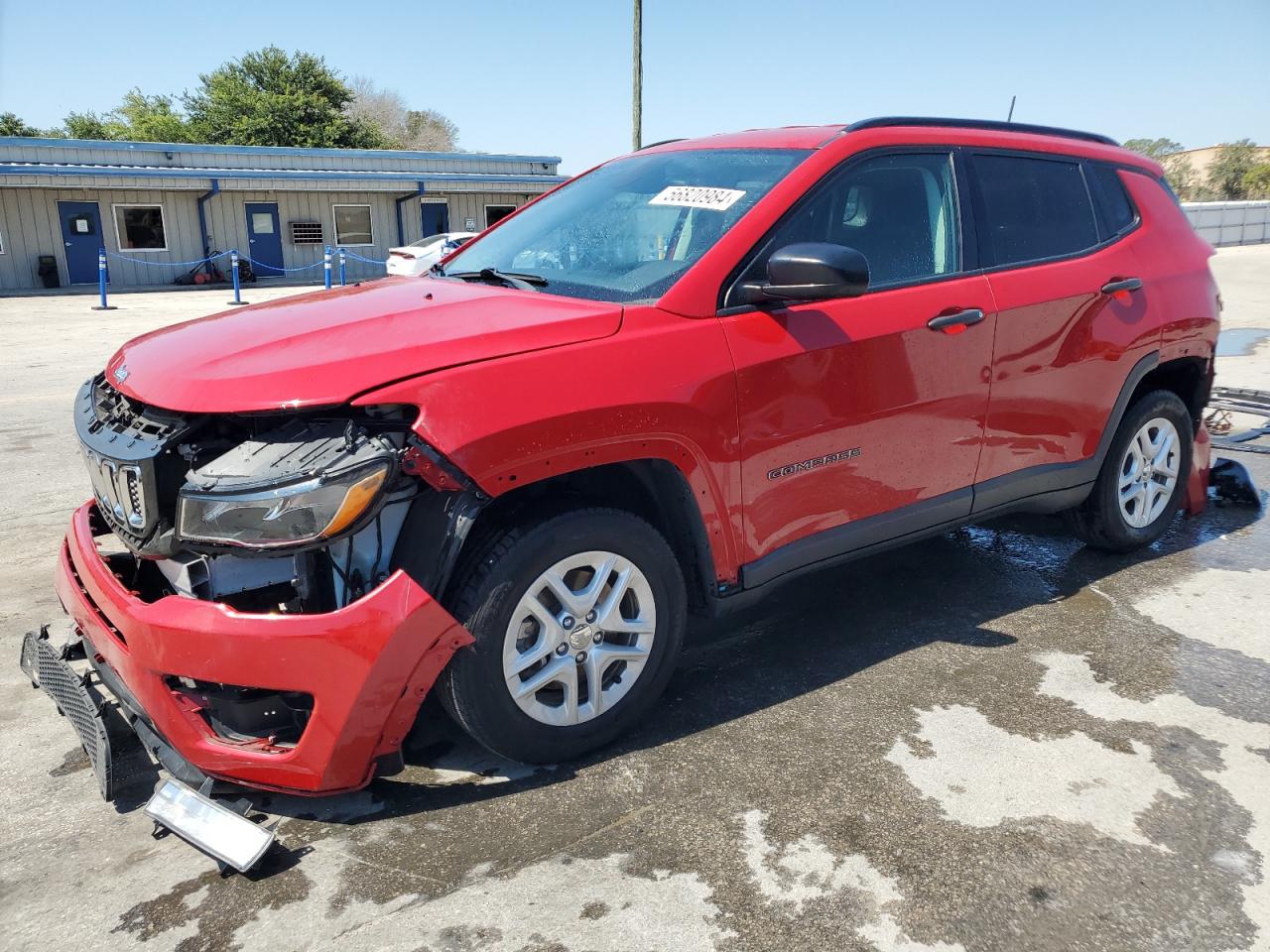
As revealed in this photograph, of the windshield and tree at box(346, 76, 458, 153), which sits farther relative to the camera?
tree at box(346, 76, 458, 153)

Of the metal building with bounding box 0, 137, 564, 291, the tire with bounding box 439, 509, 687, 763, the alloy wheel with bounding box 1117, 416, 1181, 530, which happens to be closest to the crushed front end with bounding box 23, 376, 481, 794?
the tire with bounding box 439, 509, 687, 763

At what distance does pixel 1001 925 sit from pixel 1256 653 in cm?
206

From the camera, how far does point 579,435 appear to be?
256 centimetres

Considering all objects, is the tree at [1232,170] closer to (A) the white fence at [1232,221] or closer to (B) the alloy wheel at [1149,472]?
(A) the white fence at [1232,221]

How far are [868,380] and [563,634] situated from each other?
1.33 m

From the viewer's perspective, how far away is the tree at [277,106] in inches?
1671

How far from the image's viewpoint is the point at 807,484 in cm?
310

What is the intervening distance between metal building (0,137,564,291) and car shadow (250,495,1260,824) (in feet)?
79.5

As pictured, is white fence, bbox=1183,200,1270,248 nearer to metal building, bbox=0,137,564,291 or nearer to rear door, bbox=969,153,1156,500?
metal building, bbox=0,137,564,291

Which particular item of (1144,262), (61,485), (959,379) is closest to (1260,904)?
(959,379)

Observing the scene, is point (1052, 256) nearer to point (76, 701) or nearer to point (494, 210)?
point (76, 701)

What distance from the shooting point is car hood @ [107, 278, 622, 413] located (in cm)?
235

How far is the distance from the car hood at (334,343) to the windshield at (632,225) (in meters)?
0.25

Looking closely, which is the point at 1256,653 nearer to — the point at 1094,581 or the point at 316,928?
the point at 1094,581
